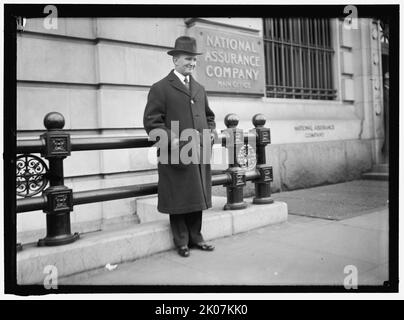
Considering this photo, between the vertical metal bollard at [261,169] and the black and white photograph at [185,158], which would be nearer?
the black and white photograph at [185,158]

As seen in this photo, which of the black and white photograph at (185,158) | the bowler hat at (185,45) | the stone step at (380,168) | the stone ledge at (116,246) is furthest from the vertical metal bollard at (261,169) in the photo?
the stone step at (380,168)

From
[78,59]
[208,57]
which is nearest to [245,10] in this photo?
[78,59]

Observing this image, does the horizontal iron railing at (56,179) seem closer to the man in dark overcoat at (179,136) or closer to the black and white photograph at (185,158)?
the black and white photograph at (185,158)

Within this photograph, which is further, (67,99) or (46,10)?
(67,99)

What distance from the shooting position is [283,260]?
3461mm

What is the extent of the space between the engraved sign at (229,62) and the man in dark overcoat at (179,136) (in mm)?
2510

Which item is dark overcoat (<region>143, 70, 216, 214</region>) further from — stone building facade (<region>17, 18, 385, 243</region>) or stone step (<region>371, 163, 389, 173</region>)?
stone step (<region>371, 163, 389, 173</region>)

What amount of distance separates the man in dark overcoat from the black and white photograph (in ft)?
0.04

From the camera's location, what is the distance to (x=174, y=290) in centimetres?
296

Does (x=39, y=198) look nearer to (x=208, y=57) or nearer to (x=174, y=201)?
(x=174, y=201)

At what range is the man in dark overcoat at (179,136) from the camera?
347 centimetres

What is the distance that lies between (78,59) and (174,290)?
3.36 m
